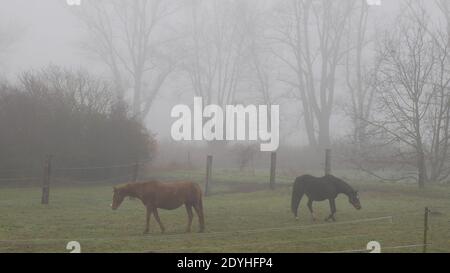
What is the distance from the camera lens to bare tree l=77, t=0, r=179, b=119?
1435 inches

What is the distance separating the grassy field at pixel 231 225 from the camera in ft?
29.7

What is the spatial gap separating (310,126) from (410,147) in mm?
13468

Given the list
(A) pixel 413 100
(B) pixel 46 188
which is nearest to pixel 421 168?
(A) pixel 413 100

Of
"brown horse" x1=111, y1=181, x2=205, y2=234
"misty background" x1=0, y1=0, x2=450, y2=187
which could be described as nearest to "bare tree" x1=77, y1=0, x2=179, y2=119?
"misty background" x1=0, y1=0, x2=450, y2=187

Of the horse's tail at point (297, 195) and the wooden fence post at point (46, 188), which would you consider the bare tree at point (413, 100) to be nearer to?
the horse's tail at point (297, 195)

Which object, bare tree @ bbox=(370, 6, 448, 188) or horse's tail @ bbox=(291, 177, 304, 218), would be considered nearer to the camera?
horse's tail @ bbox=(291, 177, 304, 218)

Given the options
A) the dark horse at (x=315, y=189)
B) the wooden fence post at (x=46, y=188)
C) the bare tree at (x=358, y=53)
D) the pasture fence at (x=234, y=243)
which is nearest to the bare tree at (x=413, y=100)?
the dark horse at (x=315, y=189)

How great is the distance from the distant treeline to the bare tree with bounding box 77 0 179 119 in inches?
448

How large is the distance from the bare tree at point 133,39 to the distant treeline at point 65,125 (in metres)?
11.4

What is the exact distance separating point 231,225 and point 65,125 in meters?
12.9

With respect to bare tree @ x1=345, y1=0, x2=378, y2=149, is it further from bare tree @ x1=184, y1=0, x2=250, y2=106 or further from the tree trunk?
the tree trunk

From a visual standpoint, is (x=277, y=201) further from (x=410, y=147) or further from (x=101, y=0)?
(x=101, y=0)

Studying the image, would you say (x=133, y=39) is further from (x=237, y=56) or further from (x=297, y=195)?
(x=297, y=195)
